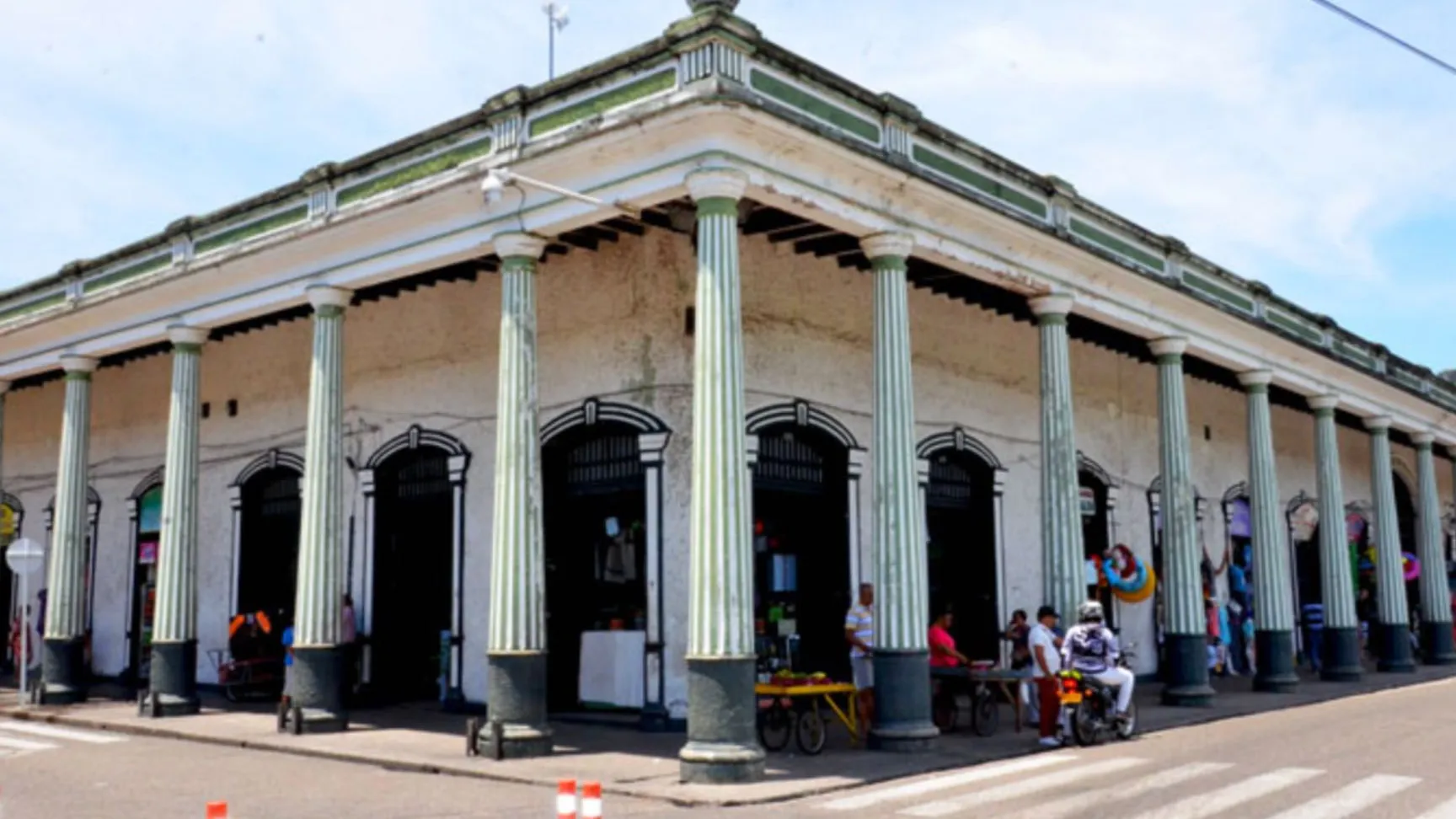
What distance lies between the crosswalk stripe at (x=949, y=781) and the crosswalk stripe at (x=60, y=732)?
982 centimetres

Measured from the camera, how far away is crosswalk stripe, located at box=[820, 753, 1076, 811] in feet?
34.5

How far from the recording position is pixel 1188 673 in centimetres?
1822

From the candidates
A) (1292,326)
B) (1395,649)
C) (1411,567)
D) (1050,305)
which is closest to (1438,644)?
(1395,649)

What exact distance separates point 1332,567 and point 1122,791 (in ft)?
47.4

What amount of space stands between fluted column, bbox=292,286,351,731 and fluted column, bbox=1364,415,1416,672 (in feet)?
65.1

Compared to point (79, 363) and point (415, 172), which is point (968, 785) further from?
point (79, 363)

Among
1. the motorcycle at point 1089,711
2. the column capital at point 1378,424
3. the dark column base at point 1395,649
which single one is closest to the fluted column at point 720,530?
the motorcycle at point 1089,711

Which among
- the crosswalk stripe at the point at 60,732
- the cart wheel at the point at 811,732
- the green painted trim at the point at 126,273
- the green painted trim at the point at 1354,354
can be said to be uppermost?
the green painted trim at the point at 126,273

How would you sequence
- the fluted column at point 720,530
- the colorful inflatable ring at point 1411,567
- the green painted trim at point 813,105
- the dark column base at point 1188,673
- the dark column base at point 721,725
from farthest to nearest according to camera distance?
the colorful inflatable ring at point 1411,567
the dark column base at point 1188,673
the green painted trim at point 813,105
the fluted column at point 720,530
the dark column base at point 721,725

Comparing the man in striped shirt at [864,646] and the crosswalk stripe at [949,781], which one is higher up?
the man in striped shirt at [864,646]

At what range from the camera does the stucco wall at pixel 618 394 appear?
16.2 metres

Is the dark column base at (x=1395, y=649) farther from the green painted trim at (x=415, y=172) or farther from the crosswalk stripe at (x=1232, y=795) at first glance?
the green painted trim at (x=415, y=172)

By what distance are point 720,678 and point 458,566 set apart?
23.1ft

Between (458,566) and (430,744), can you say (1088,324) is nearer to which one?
(458,566)
